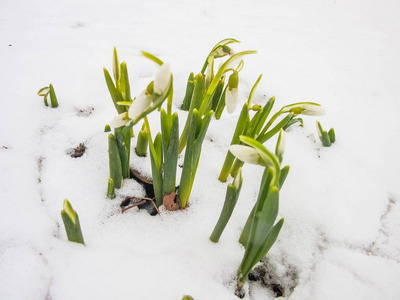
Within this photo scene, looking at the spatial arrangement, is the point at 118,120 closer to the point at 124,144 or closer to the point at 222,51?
the point at 124,144

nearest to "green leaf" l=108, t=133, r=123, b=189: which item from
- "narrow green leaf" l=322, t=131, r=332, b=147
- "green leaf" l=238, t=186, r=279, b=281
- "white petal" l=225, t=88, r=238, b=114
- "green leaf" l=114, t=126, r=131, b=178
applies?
"green leaf" l=114, t=126, r=131, b=178

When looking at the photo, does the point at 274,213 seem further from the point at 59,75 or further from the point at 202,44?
the point at 202,44

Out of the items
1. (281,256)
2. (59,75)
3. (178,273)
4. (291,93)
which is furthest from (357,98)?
(59,75)

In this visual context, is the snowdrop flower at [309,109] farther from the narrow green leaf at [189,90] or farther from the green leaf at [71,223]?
the green leaf at [71,223]

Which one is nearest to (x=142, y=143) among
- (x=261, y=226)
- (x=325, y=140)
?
(x=261, y=226)

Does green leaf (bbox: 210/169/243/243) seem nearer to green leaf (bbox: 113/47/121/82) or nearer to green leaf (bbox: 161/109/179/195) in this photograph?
green leaf (bbox: 161/109/179/195)

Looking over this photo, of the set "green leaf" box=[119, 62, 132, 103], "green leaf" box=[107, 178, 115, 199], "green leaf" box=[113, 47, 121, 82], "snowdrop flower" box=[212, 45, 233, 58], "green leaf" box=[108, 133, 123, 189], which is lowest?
"green leaf" box=[107, 178, 115, 199]
